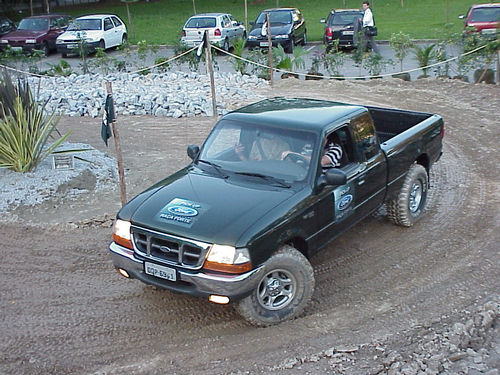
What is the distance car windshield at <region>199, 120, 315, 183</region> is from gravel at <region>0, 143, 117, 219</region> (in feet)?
10.5

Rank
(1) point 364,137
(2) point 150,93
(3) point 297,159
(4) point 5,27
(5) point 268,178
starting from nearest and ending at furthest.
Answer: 1. (5) point 268,178
2. (3) point 297,159
3. (1) point 364,137
4. (2) point 150,93
5. (4) point 5,27

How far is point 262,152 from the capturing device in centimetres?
655

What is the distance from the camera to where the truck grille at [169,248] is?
17.9 ft

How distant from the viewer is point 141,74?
17938 mm

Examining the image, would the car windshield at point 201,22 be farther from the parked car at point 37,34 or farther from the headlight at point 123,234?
the headlight at point 123,234

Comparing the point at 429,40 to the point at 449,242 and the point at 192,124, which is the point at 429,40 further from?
the point at 449,242

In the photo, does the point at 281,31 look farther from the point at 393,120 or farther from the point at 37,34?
the point at 393,120

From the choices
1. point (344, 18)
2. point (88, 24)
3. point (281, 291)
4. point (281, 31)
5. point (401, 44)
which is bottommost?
point (281, 291)

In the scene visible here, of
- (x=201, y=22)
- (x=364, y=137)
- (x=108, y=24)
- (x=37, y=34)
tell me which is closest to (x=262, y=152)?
(x=364, y=137)

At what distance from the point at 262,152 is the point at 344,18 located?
18.5m

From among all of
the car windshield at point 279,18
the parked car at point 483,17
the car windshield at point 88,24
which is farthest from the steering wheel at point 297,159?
the car windshield at point 88,24

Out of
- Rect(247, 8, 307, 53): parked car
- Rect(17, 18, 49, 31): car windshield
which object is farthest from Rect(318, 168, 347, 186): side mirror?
Rect(17, 18, 49, 31): car windshield

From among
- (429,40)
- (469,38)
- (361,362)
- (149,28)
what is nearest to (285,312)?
(361,362)

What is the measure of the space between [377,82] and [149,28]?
19.7 metres
